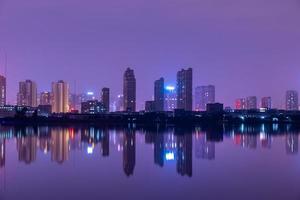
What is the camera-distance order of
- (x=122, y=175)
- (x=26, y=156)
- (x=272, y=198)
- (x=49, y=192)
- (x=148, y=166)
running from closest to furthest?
1. (x=272, y=198)
2. (x=49, y=192)
3. (x=122, y=175)
4. (x=148, y=166)
5. (x=26, y=156)

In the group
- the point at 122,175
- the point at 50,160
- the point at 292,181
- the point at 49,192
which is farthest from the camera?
the point at 50,160

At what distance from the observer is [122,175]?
59.2ft

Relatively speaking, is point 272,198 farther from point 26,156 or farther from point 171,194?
point 26,156

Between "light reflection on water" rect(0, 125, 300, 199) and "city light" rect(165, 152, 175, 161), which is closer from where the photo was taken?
"light reflection on water" rect(0, 125, 300, 199)

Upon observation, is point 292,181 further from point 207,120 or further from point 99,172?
point 207,120

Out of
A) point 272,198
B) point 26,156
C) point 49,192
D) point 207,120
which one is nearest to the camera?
point 272,198

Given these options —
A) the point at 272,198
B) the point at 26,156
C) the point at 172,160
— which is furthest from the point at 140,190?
the point at 26,156

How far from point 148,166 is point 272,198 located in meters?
8.42

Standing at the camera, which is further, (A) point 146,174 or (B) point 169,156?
(B) point 169,156

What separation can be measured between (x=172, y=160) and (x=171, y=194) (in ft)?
30.1

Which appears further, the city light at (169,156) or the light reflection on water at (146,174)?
the city light at (169,156)

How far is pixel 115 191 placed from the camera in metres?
14.5

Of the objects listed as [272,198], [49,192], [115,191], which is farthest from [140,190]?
[272,198]

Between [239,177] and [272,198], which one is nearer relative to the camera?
[272,198]
